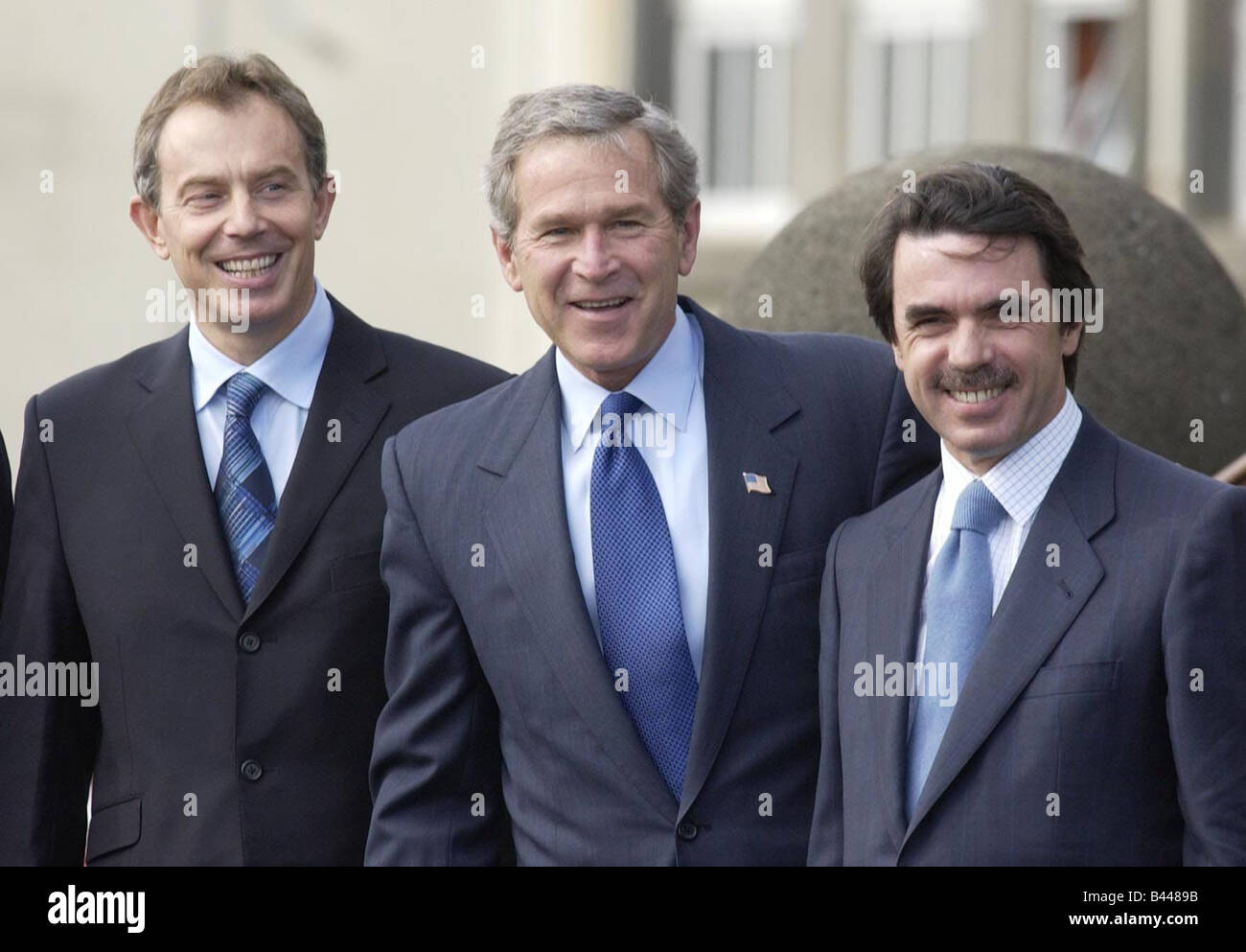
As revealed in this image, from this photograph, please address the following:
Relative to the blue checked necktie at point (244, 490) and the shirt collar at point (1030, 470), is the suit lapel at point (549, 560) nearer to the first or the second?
the blue checked necktie at point (244, 490)

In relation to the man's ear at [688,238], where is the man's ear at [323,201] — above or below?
above

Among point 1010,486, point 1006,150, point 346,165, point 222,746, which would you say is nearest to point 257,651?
point 222,746

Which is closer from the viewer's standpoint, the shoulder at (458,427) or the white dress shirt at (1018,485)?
the white dress shirt at (1018,485)

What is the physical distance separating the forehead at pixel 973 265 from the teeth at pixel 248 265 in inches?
56.9

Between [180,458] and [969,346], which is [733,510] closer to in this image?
[969,346]

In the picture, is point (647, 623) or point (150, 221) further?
point (150, 221)

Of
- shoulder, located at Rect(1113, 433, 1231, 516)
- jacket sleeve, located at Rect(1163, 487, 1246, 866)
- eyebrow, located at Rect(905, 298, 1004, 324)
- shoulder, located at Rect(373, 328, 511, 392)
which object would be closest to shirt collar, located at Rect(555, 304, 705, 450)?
shoulder, located at Rect(373, 328, 511, 392)

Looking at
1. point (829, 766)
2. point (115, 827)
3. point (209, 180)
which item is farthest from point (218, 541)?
point (829, 766)

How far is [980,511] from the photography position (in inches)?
157

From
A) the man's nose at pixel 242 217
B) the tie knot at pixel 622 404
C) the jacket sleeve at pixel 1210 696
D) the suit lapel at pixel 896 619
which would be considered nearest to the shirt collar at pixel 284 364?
the man's nose at pixel 242 217

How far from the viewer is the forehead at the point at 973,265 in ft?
13.1

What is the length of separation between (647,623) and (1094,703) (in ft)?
2.97

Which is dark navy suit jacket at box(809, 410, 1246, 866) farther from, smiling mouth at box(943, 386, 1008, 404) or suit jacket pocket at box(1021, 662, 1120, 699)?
smiling mouth at box(943, 386, 1008, 404)

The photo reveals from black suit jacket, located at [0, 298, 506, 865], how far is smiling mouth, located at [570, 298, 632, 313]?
68 cm
